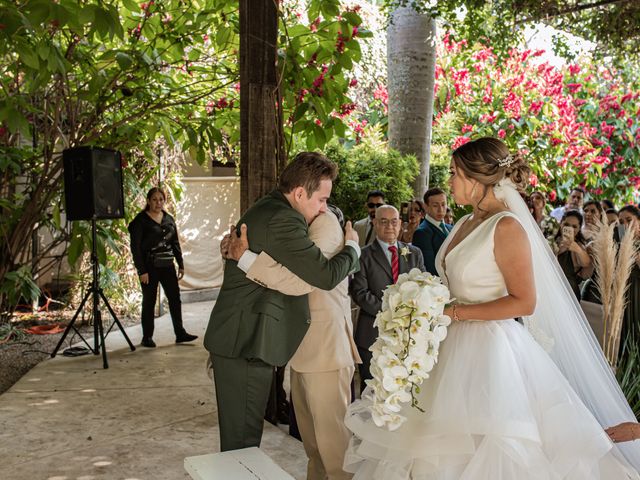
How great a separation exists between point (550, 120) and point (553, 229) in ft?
17.7

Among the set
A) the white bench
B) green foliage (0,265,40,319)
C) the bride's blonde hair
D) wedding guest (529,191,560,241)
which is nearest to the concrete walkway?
green foliage (0,265,40,319)

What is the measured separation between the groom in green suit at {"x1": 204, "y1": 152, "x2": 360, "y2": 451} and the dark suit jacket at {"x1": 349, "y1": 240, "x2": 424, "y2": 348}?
1.82 metres

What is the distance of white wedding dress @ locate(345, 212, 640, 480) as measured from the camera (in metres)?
2.73

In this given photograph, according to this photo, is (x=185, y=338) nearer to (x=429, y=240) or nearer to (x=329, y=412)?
(x=429, y=240)

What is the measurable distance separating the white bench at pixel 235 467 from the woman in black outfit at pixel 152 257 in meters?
5.07

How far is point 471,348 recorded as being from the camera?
2996 mm

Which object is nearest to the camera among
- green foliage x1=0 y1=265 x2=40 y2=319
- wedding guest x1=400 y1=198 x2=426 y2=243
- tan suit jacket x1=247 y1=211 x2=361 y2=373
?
tan suit jacket x1=247 y1=211 x2=361 y2=373

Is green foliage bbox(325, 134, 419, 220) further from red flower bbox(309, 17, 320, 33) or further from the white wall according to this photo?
the white wall

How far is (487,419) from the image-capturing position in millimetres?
2744

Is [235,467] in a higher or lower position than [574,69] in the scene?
lower

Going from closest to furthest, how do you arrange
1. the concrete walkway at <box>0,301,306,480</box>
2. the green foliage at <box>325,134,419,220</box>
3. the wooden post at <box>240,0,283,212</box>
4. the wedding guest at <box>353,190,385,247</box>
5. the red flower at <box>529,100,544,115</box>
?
the concrete walkway at <box>0,301,306,480</box> → the wooden post at <box>240,0,283,212</box> → the wedding guest at <box>353,190,385,247</box> → the green foliage at <box>325,134,419,220</box> → the red flower at <box>529,100,544,115</box>

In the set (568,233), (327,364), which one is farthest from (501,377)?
(568,233)

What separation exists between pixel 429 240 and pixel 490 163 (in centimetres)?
320

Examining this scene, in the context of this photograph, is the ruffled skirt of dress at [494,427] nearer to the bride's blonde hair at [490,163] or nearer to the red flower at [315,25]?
the bride's blonde hair at [490,163]
